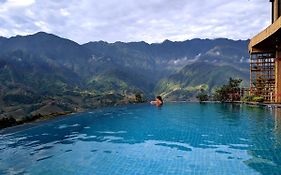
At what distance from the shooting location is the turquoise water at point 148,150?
12.1 meters

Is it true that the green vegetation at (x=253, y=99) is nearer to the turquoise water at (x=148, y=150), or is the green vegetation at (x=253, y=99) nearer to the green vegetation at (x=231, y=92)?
the green vegetation at (x=231, y=92)

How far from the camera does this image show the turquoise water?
39.8 ft

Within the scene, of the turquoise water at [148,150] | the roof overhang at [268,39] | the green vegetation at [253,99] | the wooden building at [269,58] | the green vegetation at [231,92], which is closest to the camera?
the turquoise water at [148,150]

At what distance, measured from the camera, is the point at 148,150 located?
51.7 feet

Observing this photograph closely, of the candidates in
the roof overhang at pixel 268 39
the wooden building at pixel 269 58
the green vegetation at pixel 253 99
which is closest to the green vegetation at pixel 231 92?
the wooden building at pixel 269 58

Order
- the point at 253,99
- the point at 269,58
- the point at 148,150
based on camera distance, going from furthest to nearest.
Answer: the point at 269,58 < the point at 253,99 < the point at 148,150

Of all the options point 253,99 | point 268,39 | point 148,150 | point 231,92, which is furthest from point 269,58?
point 148,150

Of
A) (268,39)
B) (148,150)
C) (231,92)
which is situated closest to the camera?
(148,150)

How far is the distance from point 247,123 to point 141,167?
14.8 meters

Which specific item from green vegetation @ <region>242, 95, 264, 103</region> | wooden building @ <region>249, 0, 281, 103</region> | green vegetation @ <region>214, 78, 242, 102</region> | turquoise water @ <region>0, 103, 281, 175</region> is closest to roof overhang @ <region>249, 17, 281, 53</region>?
wooden building @ <region>249, 0, 281, 103</region>

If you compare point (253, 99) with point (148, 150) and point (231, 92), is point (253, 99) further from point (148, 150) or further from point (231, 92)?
point (148, 150)

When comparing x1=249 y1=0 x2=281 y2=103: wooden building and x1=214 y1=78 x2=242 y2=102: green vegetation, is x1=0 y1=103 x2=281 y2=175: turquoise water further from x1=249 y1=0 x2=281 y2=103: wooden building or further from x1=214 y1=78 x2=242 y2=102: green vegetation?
x1=214 y1=78 x2=242 y2=102: green vegetation

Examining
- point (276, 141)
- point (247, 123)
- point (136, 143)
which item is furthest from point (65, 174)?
point (247, 123)

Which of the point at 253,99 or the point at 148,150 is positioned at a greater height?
the point at 253,99
